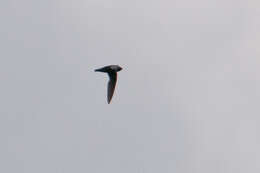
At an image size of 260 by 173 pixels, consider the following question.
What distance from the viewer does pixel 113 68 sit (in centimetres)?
2769

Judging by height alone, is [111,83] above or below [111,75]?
below

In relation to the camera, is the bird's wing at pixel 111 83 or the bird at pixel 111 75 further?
the bird's wing at pixel 111 83

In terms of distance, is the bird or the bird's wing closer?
the bird

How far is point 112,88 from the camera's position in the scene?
2791 centimetres

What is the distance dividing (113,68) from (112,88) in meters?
1.33
